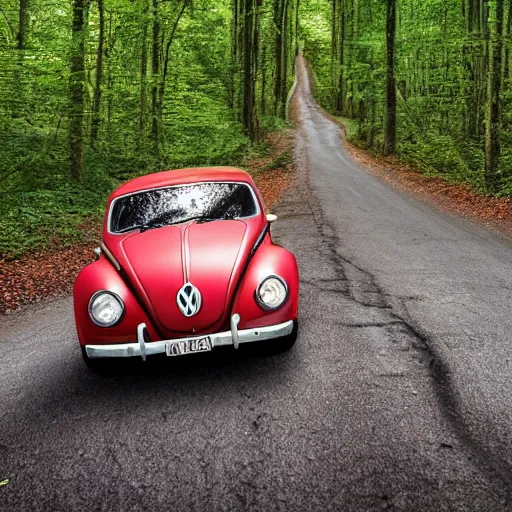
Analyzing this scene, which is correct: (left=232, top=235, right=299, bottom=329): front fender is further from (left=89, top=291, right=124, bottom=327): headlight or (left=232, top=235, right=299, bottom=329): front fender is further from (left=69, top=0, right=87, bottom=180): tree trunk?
(left=69, top=0, right=87, bottom=180): tree trunk

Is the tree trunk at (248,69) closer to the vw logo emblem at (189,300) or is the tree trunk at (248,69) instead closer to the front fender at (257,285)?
the front fender at (257,285)

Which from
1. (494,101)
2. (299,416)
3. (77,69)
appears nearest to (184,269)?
(299,416)

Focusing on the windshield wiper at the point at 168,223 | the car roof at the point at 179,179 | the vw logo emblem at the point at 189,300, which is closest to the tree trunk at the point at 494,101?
the car roof at the point at 179,179

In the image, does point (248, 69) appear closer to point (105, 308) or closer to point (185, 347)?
point (105, 308)

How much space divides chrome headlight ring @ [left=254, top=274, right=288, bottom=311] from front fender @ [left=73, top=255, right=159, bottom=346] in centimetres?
86

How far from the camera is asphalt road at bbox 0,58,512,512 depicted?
2578 mm

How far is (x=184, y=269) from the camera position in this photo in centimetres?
370

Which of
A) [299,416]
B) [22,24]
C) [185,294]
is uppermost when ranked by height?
[22,24]

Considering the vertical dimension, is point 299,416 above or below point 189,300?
below

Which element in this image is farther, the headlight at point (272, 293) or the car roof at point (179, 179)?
the car roof at point (179, 179)

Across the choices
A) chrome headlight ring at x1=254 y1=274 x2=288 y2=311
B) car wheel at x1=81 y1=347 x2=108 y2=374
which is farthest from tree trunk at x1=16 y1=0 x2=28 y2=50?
chrome headlight ring at x1=254 y1=274 x2=288 y2=311

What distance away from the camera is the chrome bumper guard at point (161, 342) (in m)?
3.51

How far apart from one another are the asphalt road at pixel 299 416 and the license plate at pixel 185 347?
0.23 meters

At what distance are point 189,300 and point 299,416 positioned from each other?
3.89 feet
